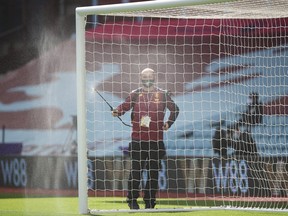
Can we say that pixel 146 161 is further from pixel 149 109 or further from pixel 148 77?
pixel 148 77

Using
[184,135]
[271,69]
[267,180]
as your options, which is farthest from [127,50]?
[267,180]

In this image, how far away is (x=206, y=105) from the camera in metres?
13.6

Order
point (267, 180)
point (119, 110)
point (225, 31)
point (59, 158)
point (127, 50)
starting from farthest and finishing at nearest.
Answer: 1. point (59, 158)
2. point (127, 50)
3. point (225, 31)
4. point (267, 180)
5. point (119, 110)

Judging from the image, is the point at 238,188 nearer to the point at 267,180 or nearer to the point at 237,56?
the point at 267,180

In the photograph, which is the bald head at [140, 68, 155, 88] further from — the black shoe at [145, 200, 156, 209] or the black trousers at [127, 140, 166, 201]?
the black shoe at [145, 200, 156, 209]

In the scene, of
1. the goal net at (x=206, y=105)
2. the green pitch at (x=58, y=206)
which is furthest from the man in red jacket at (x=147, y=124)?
the green pitch at (x=58, y=206)

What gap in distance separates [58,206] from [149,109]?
220 cm

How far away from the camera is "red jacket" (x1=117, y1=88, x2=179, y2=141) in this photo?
10.7 m

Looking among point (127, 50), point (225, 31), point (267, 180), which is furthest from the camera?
point (127, 50)

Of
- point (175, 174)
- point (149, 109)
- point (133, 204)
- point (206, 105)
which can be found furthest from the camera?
point (175, 174)

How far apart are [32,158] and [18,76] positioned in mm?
1321

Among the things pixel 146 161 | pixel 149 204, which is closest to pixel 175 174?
pixel 146 161

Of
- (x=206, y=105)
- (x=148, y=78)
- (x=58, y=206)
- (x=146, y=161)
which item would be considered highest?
(x=206, y=105)

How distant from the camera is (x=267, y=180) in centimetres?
1187
